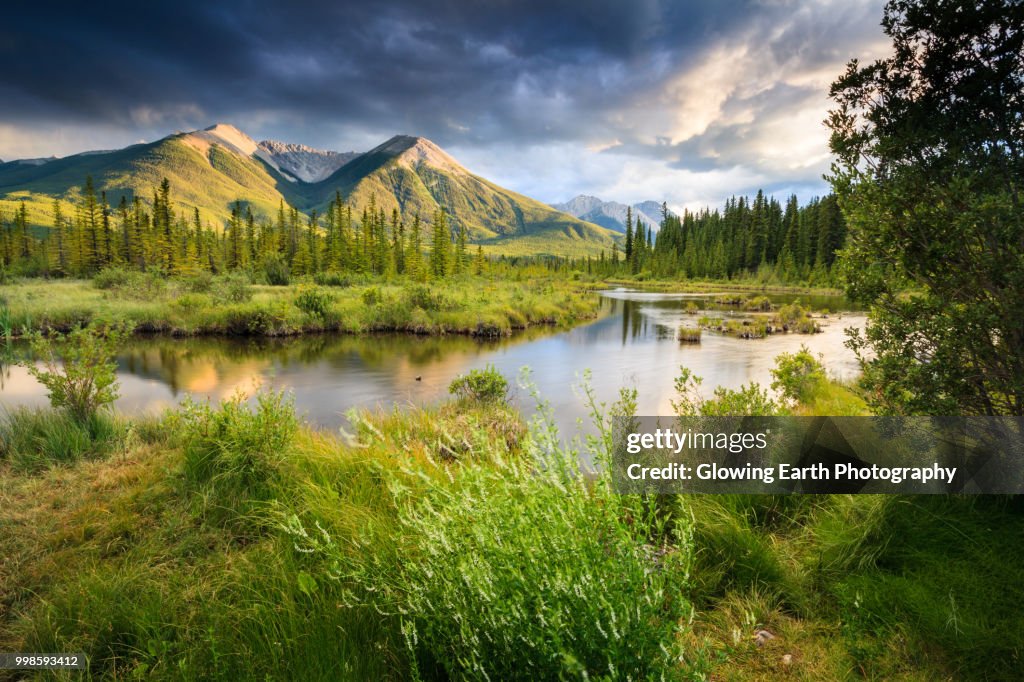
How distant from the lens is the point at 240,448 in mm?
5707

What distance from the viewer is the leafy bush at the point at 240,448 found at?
5473 millimetres

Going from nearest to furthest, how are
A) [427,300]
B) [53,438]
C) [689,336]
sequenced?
1. [53,438]
2. [689,336]
3. [427,300]

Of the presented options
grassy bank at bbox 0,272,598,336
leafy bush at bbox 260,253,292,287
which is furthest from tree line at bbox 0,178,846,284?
grassy bank at bbox 0,272,598,336

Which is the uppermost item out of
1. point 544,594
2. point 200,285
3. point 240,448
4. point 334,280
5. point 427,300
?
point 334,280

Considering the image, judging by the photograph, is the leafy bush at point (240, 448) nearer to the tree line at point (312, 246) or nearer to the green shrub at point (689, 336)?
the green shrub at point (689, 336)

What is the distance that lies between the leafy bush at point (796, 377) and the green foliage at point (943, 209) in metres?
4.09

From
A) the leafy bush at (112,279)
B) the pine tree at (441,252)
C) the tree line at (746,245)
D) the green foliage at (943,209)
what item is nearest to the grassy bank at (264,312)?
the leafy bush at (112,279)

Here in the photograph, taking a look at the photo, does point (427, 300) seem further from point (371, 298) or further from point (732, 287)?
point (732, 287)

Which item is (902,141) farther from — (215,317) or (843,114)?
(215,317)

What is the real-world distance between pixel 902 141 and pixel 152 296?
41.0m

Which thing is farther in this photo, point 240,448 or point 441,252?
point 441,252

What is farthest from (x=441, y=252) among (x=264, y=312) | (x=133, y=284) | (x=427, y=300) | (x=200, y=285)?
(x=264, y=312)

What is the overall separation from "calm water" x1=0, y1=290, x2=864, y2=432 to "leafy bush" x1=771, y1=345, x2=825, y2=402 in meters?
3.15

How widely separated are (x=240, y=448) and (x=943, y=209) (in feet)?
26.0
